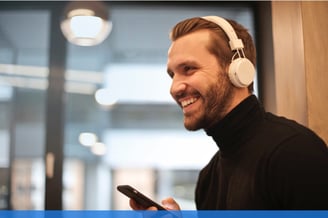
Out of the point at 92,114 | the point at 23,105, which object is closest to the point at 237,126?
the point at 92,114

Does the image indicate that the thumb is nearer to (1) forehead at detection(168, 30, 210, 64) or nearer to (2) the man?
(2) the man

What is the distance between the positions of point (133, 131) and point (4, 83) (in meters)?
0.82

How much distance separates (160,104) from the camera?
2703mm

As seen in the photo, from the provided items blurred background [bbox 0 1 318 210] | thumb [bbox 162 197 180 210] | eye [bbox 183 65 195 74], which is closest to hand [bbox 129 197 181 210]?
thumb [bbox 162 197 180 210]

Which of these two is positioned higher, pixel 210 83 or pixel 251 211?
pixel 210 83

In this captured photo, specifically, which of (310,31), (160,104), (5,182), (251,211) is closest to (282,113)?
(310,31)

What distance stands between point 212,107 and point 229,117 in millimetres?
46

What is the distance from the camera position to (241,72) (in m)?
1.03

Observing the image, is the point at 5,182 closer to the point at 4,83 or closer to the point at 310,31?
the point at 4,83

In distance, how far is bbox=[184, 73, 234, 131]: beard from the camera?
104 cm

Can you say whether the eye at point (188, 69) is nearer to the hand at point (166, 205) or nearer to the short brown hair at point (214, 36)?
the short brown hair at point (214, 36)

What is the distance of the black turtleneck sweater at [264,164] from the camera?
0.82 meters

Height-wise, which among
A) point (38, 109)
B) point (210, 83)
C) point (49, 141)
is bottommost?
point (49, 141)

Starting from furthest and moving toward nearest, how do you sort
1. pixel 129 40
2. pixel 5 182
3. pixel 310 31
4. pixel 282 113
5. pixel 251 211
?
pixel 129 40 < pixel 5 182 < pixel 282 113 < pixel 310 31 < pixel 251 211
